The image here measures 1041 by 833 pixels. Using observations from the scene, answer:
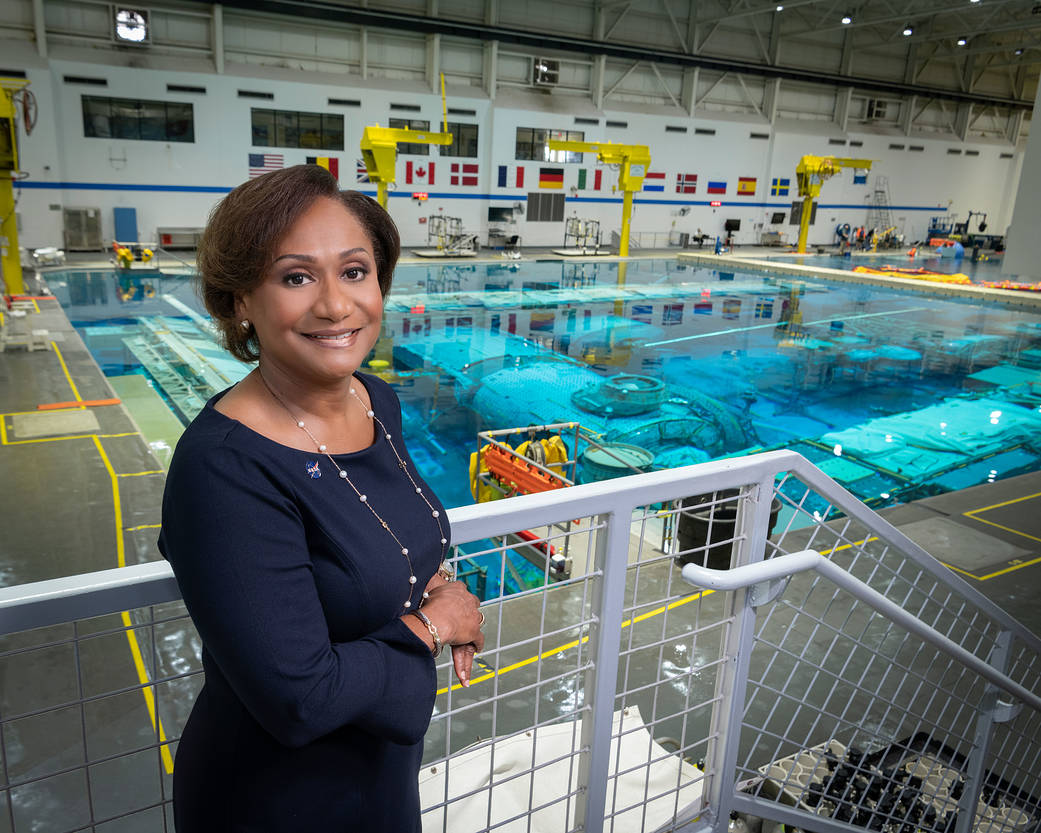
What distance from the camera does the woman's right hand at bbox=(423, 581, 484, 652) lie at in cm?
125

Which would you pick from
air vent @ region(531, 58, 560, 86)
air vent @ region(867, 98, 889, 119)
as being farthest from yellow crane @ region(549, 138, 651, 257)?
air vent @ region(867, 98, 889, 119)

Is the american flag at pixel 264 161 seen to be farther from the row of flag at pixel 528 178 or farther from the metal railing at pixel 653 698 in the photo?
the metal railing at pixel 653 698

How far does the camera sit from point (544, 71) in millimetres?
24703

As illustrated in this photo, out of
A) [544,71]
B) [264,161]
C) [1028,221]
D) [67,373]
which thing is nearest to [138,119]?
[264,161]

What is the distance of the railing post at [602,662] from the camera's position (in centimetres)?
166

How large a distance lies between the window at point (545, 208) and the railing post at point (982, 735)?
77.7 feet

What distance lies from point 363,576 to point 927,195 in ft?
→ 125

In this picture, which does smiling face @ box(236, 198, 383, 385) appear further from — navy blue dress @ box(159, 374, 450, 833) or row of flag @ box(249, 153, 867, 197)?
row of flag @ box(249, 153, 867, 197)

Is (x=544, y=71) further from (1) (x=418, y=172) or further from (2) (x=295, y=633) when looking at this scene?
(2) (x=295, y=633)

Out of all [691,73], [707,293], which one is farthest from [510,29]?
[707,293]

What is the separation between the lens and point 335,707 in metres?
1.05

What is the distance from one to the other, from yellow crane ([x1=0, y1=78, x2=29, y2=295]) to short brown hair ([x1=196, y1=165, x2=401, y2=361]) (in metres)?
12.9

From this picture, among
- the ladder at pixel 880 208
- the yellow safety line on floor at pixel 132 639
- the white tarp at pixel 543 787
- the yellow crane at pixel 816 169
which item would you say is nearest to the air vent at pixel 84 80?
the yellow safety line on floor at pixel 132 639

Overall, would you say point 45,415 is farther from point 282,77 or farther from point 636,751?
point 282,77
